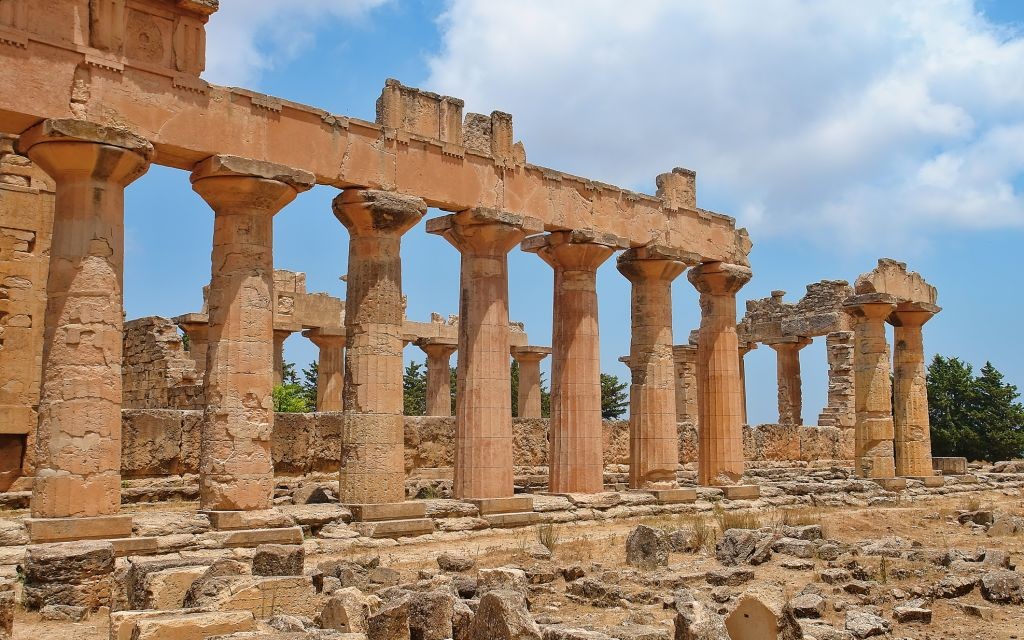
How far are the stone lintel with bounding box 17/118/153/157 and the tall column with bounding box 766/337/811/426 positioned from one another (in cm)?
2701

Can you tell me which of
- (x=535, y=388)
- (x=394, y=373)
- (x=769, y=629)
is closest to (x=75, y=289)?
(x=394, y=373)

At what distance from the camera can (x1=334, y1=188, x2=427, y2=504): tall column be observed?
14.8 metres

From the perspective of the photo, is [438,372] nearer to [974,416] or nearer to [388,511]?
[388,511]

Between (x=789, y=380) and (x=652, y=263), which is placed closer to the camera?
(x=652, y=263)

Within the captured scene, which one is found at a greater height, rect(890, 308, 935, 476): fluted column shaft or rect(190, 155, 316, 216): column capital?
rect(190, 155, 316, 216): column capital

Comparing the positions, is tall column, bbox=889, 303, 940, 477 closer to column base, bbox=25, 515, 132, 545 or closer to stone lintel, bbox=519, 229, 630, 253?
stone lintel, bbox=519, 229, 630, 253

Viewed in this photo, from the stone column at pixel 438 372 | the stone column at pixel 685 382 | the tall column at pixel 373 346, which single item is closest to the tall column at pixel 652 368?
the tall column at pixel 373 346

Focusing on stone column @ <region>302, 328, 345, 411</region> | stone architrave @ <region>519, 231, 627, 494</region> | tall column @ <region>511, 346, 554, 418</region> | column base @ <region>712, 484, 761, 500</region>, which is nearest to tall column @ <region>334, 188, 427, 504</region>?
stone architrave @ <region>519, 231, 627, 494</region>

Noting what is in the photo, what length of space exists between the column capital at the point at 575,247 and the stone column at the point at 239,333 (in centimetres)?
567

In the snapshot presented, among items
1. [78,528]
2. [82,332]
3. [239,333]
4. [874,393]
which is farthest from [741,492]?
[82,332]

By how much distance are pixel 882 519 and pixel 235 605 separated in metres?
13.2

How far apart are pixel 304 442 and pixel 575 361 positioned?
17.7ft

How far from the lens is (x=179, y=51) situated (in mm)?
13352

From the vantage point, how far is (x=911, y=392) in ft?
85.9
